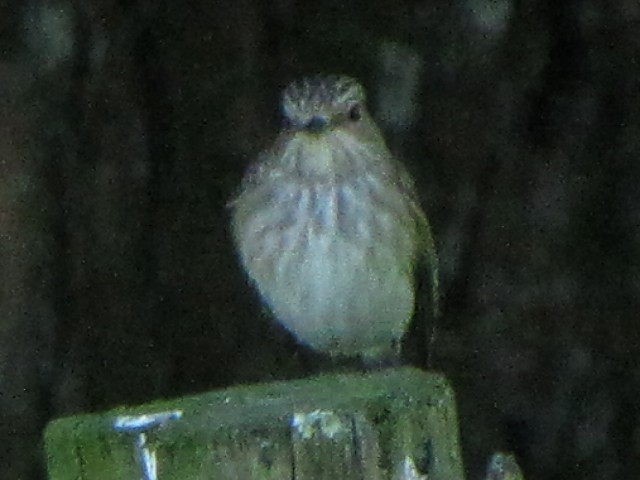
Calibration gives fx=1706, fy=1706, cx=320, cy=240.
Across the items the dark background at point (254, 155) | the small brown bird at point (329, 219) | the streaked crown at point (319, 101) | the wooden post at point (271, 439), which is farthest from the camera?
the dark background at point (254, 155)

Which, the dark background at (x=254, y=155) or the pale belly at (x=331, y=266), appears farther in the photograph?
the dark background at (x=254, y=155)

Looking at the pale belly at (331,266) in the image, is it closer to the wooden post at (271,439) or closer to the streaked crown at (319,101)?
the streaked crown at (319,101)

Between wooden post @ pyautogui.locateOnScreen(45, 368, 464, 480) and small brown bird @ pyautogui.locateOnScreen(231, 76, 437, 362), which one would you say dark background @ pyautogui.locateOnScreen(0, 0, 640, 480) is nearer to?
small brown bird @ pyautogui.locateOnScreen(231, 76, 437, 362)

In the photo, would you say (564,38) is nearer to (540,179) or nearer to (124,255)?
(540,179)

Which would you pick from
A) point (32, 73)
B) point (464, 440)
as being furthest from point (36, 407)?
point (464, 440)

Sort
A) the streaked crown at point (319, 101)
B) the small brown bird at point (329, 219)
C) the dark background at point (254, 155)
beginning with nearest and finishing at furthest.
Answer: the streaked crown at point (319, 101) → the small brown bird at point (329, 219) → the dark background at point (254, 155)

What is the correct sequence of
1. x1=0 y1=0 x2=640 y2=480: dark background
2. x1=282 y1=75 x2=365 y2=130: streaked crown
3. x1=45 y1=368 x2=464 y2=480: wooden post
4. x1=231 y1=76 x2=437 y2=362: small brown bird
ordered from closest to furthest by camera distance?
x1=45 y1=368 x2=464 y2=480: wooden post, x1=282 y1=75 x2=365 y2=130: streaked crown, x1=231 y1=76 x2=437 y2=362: small brown bird, x1=0 y1=0 x2=640 y2=480: dark background

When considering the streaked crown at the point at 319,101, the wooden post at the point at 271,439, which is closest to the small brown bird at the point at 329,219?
the streaked crown at the point at 319,101

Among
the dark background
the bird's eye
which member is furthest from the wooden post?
the dark background

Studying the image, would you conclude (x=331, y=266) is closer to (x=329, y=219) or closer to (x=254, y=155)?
(x=329, y=219)
